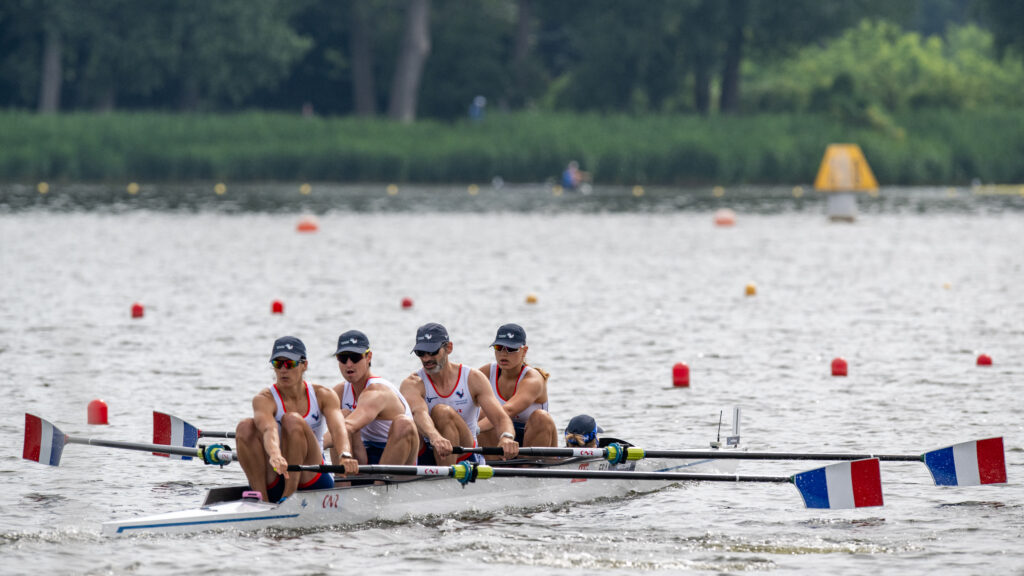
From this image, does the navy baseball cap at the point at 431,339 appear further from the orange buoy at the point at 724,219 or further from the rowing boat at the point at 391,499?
the orange buoy at the point at 724,219

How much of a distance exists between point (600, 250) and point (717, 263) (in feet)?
13.4

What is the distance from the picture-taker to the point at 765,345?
23984 millimetres

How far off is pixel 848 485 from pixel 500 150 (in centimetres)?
5192

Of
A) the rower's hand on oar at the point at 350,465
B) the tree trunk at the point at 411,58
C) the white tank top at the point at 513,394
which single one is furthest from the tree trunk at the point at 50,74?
the rower's hand on oar at the point at 350,465

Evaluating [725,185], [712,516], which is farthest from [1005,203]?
[712,516]

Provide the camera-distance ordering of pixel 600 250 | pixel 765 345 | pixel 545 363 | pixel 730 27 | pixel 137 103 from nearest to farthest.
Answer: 1. pixel 545 363
2. pixel 765 345
3. pixel 600 250
4. pixel 730 27
5. pixel 137 103

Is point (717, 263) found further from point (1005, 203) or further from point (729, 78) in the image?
point (729, 78)

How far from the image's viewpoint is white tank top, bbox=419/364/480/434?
14.2 metres

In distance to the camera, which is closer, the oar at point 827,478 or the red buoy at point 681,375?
the oar at point 827,478

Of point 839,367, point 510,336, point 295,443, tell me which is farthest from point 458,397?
point 839,367

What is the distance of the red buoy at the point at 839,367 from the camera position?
21078mm

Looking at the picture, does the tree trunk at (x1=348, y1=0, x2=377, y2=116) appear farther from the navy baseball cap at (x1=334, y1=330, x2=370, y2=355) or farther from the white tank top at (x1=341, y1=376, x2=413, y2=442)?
the navy baseball cap at (x1=334, y1=330, x2=370, y2=355)

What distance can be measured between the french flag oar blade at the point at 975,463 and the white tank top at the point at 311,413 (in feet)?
17.4

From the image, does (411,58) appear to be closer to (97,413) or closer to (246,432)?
(97,413)
